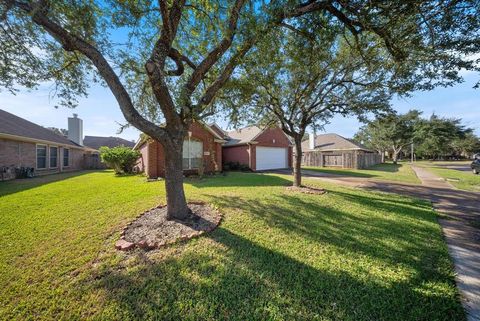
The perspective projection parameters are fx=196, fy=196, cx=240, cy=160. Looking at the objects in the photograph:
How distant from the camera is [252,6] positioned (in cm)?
437

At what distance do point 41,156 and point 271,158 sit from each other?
64.1ft

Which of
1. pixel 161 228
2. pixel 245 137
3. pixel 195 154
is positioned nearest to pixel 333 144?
pixel 245 137

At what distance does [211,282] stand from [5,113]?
21.7m

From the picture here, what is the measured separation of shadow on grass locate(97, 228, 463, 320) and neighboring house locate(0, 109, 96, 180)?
50.1 feet

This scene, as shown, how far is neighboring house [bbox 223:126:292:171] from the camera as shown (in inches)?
733

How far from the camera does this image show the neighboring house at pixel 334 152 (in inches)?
895

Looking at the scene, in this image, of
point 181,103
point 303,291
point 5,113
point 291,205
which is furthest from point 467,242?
point 5,113

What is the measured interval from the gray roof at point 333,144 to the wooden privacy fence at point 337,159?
645 mm

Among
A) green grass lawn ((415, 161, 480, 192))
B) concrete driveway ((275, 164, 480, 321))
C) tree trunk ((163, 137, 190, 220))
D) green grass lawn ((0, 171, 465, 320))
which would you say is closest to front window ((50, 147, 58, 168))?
green grass lawn ((0, 171, 465, 320))

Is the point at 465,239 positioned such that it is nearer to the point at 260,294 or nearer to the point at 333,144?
the point at 260,294

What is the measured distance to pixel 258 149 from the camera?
A: 19250mm

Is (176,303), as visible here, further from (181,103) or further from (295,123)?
(295,123)

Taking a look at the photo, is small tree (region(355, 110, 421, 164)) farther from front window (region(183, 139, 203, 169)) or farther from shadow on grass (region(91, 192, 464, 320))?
shadow on grass (region(91, 192, 464, 320))

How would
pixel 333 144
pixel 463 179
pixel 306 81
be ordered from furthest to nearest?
pixel 333 144 < pixel 463 179 < pixel 306 81
